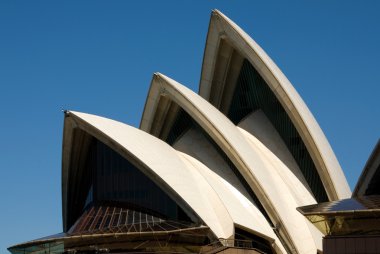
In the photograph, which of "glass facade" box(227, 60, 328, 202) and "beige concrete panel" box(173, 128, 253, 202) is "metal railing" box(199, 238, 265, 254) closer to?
"beige concrete panel" box(173, 128, 253, 202)

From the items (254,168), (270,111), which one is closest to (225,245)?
(254,168)

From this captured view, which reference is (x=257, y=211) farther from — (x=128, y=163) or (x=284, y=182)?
(x=128, y=163)

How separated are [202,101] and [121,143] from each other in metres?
7.17

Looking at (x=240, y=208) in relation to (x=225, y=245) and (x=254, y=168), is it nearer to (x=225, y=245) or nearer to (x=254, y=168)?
(x=254, y=168)

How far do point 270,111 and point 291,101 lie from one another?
10.9 feet

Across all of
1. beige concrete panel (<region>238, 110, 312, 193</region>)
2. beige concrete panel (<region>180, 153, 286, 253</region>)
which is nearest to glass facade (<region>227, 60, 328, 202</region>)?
beige concrete panel (<region>238, 110, 312, 193</region>)

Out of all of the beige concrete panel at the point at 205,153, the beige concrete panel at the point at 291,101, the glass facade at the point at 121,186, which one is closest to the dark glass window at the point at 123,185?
the glass facade at the point at 121,186

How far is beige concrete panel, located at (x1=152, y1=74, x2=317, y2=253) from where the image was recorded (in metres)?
42.5

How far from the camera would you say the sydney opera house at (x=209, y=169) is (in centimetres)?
4022

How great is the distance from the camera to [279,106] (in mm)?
49094

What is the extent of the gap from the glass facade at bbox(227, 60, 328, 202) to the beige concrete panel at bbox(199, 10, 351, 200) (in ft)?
2.84

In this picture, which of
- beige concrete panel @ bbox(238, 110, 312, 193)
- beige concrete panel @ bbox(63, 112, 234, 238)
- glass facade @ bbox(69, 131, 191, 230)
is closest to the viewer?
beige concrete panel @ bbox(63, 112, 234, 238)

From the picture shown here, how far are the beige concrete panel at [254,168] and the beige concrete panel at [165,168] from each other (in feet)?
7.40

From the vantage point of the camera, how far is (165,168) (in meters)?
41.4
